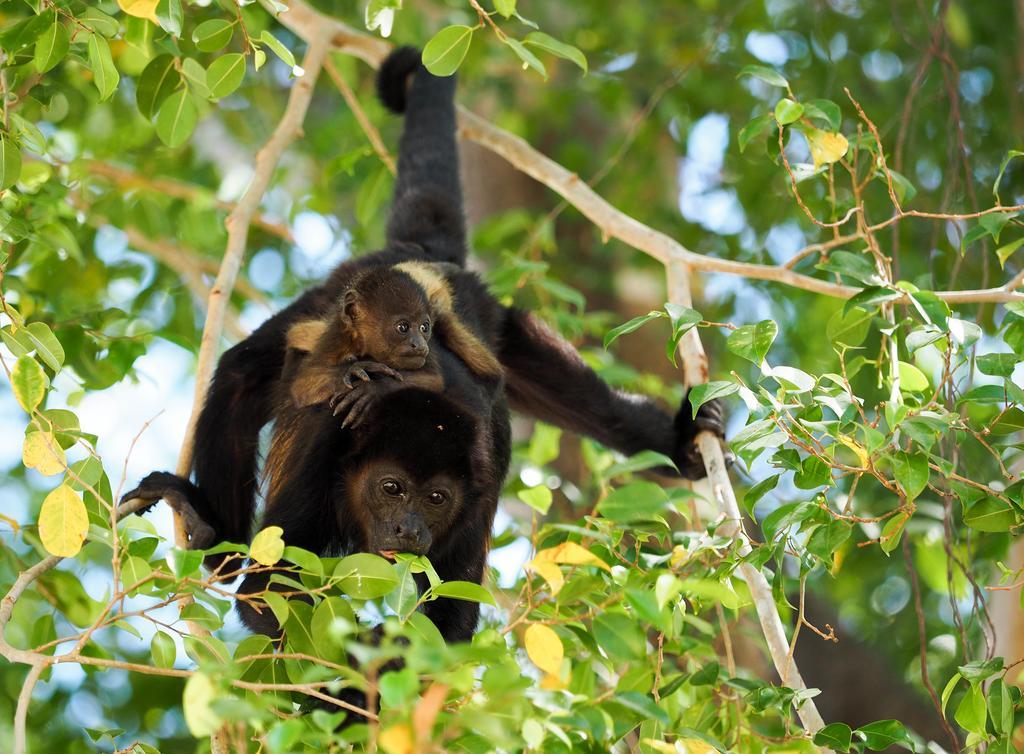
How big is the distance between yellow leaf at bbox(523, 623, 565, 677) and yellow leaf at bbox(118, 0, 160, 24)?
1.51 meters

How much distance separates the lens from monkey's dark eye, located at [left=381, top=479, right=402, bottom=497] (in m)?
3.05

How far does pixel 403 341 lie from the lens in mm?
3236

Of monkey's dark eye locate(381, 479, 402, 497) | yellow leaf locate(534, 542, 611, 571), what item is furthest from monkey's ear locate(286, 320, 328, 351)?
yellow leaf locate(534, 542, 611, 571)

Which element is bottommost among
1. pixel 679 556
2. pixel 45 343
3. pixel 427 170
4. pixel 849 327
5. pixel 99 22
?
pixel 679 556

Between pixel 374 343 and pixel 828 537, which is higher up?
pixel 374 343

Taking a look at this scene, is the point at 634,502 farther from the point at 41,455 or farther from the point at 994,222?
the point at 994,222

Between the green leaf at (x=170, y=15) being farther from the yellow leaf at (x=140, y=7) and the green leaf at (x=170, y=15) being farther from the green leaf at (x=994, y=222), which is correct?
the green leaf at (x=994, y=222)

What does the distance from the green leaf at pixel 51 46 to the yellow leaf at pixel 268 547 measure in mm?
1272

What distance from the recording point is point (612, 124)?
7238 mm

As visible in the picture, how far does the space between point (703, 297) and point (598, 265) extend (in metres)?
0.86

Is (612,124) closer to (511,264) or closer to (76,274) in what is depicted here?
(511,264)

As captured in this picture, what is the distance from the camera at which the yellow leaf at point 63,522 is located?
2.04 metres

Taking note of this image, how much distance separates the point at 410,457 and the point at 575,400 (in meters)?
1.12

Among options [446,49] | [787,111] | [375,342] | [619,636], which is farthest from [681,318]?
[375,342]
